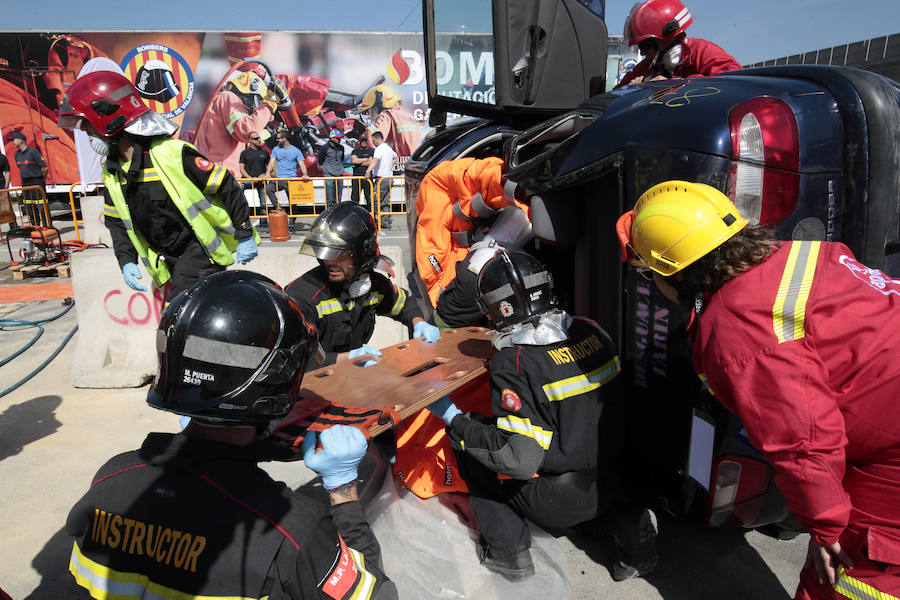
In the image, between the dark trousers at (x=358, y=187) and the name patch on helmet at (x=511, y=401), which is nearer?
the name patch on helmet at (x=511, y=401)

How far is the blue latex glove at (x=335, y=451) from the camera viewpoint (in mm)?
1767

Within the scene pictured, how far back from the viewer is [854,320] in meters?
1.42

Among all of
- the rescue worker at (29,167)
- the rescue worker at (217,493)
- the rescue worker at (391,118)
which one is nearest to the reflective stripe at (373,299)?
the rescue worker at (217,493)

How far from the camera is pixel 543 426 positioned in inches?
88.9

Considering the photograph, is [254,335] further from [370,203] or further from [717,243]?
[370,203]

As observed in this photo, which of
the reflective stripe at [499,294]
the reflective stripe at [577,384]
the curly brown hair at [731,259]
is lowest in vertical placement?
the reflective stripe at [577,384]

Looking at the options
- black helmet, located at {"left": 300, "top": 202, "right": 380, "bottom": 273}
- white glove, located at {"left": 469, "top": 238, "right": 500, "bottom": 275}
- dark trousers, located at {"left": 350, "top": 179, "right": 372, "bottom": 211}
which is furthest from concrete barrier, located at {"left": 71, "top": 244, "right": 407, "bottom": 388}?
dark trousers, located at {"left": 350, "top": 179, "right": 372, "bottom": 211}

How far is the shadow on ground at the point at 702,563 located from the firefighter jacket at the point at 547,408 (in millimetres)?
593

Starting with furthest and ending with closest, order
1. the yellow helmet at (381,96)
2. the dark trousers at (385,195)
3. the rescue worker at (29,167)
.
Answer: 1. the yellow helmet at (381,96)
2. the rescue worker at (29,167)
3. the dark trousers at (385,195)

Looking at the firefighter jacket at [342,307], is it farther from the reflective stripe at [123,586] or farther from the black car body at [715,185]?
the reflective stripe at [123,586]

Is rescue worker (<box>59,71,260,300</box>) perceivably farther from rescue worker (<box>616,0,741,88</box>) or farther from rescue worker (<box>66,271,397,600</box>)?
rescue worker (<box>616,0,741,88</box>)

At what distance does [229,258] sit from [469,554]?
2551 millimetres

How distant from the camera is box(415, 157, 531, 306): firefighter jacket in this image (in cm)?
414

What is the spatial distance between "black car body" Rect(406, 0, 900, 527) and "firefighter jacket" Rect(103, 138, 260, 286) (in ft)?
7.40
